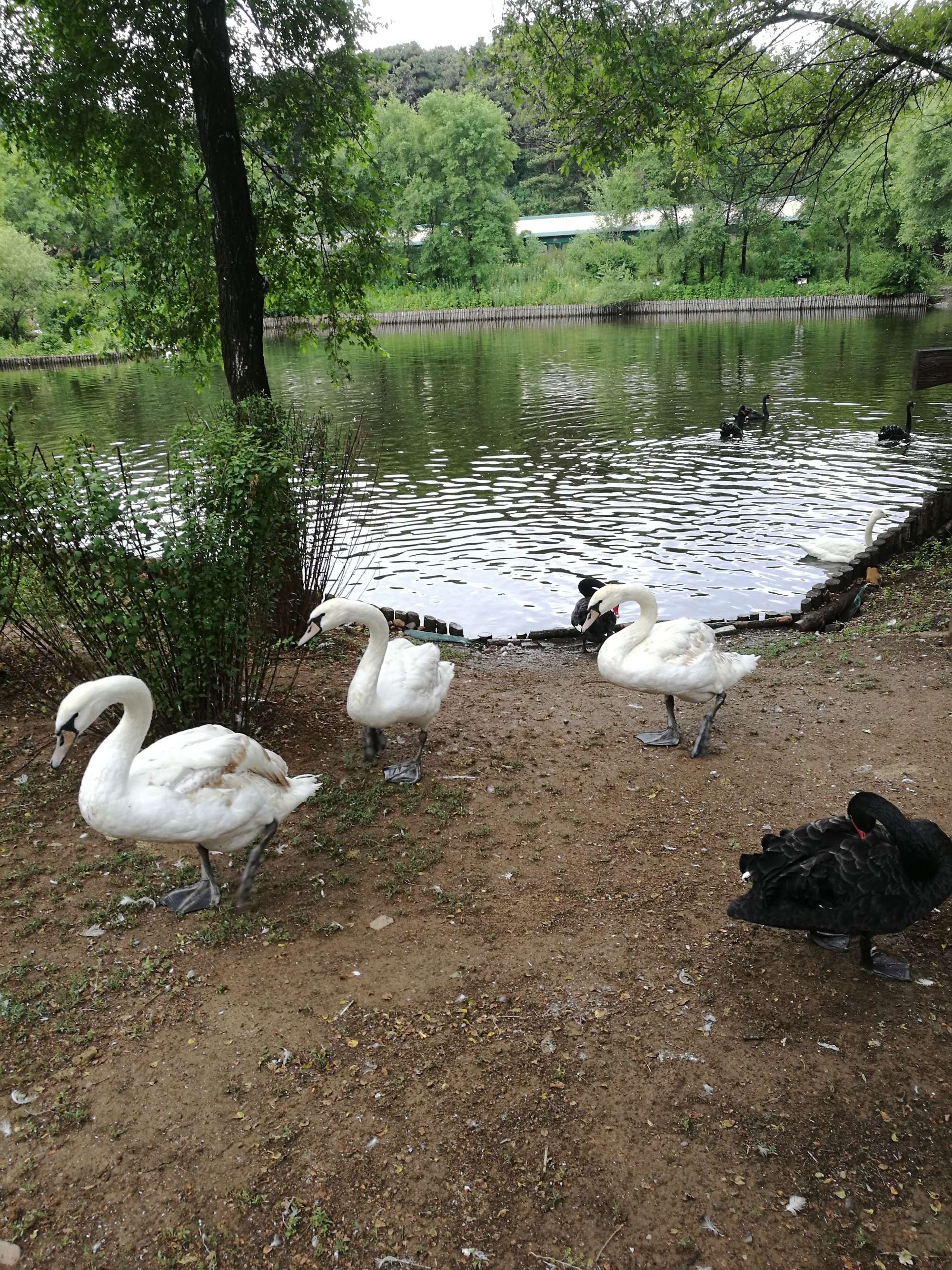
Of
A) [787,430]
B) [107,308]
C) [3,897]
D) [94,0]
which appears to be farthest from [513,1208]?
[787,430]

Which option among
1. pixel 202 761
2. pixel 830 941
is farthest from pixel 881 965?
pixel 202 761

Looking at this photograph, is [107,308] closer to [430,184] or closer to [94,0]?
[94,0]

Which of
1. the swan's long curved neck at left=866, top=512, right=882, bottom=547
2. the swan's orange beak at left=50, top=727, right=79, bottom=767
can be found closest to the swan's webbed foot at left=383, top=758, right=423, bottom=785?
the swan's orange beak at left=50, top=727, right=79, bottom=767

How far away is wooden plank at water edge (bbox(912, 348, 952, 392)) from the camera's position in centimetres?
863

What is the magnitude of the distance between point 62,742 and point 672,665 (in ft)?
13.9

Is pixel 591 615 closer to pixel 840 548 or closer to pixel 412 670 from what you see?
pixel 412 670

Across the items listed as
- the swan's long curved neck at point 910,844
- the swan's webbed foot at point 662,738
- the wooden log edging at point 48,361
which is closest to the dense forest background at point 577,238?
the wooden log edging at point 48,361

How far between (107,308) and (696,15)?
289 inches

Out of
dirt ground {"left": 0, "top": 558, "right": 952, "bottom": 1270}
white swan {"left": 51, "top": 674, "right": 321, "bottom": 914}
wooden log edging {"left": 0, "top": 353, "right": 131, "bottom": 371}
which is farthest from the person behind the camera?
wooden log edging {"left": 0, "top": 353, "right": 131, "bottom": 371}

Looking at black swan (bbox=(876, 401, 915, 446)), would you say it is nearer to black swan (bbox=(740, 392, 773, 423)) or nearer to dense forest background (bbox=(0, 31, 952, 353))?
black swan (bbox=(740, 392, 773, 423))

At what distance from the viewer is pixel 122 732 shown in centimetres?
440

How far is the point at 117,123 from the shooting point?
8602mm

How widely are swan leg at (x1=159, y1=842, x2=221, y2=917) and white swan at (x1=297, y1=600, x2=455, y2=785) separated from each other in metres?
1.58

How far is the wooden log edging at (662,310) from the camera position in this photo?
4903 centimetres
